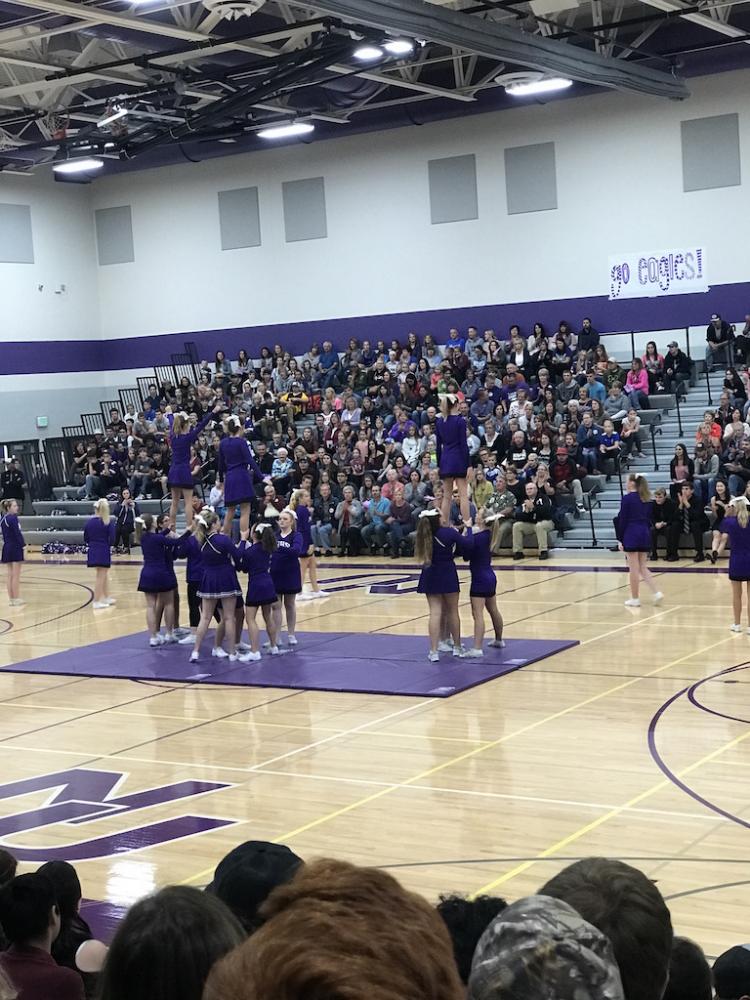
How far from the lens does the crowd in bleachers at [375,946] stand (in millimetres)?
1490

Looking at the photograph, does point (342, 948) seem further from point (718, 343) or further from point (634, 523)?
point (718, 343)

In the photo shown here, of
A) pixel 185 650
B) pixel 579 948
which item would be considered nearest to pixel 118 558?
pixel 185 650

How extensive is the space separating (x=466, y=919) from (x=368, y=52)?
19336mm

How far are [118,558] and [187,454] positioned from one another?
8.76 metres

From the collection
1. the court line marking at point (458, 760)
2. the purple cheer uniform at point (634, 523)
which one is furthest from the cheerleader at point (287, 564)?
the purple cheer uniform at point (634, 523)

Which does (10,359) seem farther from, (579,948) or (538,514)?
(579,948)

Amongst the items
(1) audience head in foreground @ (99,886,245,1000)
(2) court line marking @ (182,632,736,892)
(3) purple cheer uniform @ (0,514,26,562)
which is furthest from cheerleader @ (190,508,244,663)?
(1) audience head in foreground @ (99,886,245,1000)

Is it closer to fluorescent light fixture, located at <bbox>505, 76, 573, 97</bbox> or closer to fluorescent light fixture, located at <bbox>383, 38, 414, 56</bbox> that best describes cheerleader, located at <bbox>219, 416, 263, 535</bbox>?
fluorescent light fixture, located at <bbox>383, 38, 414, 56</bbox>

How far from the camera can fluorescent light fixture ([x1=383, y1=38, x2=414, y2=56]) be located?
20.3 meters

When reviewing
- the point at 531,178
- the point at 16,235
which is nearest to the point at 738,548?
the point at 531,178

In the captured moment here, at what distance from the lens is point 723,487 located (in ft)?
61.4

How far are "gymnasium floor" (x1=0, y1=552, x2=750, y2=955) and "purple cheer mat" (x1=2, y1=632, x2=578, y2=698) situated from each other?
0.66 feet

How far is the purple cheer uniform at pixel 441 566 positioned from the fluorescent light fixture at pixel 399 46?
10.5m

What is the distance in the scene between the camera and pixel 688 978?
281 centimetres
